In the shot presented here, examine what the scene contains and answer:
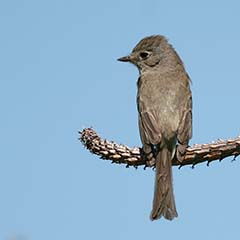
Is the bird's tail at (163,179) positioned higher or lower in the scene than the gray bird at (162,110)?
lower

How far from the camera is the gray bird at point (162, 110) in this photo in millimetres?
6914

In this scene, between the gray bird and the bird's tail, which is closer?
the bird's tail

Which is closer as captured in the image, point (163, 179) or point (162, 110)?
point (163, 179)

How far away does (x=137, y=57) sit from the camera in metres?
8.81

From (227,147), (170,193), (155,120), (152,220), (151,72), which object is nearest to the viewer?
(227,147)

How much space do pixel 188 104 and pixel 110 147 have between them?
199 cm

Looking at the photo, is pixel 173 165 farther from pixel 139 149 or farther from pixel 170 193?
pixel 139 149

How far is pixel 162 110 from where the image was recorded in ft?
25.0

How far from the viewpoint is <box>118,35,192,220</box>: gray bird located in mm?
6914

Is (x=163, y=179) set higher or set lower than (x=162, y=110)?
lower

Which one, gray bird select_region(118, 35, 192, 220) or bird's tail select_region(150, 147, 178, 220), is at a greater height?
gray bird select_region(118, 35, 192, 220)

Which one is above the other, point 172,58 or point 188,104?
point 172,58

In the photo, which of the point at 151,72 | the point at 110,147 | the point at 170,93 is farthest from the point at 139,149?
the point at 151,72

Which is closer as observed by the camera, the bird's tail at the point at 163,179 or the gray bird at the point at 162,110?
the bird's tail at the point at 163,179
